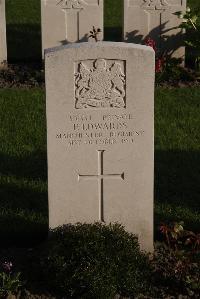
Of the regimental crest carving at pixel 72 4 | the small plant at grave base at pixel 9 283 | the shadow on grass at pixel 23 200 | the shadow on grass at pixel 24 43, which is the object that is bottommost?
the small plant at grave base at pixel 9 283

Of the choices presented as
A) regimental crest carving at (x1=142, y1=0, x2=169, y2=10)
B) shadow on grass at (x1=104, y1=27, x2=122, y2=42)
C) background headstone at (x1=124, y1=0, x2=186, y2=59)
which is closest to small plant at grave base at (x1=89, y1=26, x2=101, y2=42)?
background headstone at (x1=124, y1=0, x2=186, y2=59)

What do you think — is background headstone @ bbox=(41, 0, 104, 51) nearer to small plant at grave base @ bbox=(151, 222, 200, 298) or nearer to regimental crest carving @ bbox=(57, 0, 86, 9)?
regimental crest carving @ bbox=(57, 0, 86, 9)

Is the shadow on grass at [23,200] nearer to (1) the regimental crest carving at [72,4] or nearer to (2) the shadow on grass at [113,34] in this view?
(1) the regimental crest carving at [72,4]

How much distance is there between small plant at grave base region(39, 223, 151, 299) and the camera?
5.20m

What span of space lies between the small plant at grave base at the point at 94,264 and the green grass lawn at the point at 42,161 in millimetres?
791

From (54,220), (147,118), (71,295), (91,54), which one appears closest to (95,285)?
(71,295)

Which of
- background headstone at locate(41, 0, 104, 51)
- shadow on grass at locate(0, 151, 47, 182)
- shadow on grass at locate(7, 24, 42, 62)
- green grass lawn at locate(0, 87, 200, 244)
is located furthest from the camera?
shadow on grass at locate(7, 24, 42, 62)

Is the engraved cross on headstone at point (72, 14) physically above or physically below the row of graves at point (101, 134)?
above

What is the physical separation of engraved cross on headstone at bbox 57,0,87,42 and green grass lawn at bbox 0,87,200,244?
1.36 meters

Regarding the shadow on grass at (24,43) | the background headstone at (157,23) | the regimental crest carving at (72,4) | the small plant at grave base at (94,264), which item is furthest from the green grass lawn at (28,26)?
the small plant at grave base at (94,264)

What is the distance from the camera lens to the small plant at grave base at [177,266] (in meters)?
5.47

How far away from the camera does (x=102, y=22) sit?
10727 millimetres

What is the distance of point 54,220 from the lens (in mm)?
5750

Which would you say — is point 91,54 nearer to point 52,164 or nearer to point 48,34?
point 52,164
